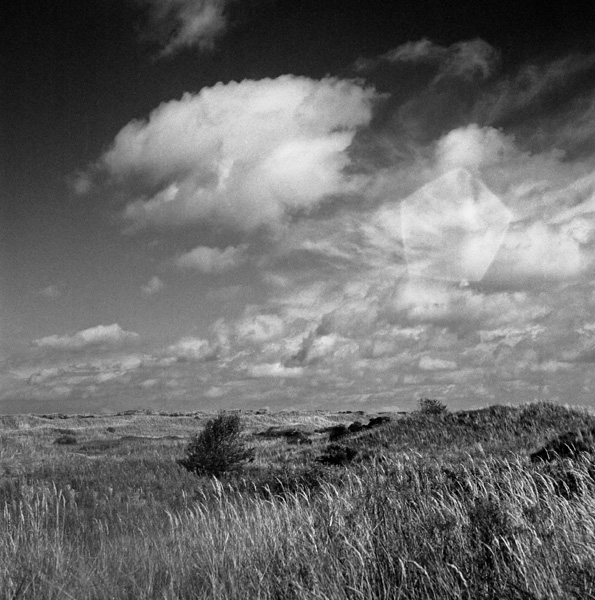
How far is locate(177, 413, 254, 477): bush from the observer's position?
722 inches

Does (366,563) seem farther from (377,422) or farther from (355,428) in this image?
(355,428)

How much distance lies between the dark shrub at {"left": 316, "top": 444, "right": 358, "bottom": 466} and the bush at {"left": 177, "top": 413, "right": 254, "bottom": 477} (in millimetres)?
3217

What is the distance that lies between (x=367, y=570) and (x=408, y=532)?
1459 millimetres

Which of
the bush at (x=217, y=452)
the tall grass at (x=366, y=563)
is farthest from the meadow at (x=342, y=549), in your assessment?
the bush at (x=217, y=452)

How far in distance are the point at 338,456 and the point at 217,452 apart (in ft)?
16.3

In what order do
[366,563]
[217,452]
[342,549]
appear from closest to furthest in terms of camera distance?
[366,563]
[342,549]
[217,452]

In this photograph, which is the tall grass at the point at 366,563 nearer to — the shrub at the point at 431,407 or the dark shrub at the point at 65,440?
the shrub at the point at 431,407

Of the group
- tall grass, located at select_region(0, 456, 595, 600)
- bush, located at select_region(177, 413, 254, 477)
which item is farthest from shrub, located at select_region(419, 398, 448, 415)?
tall grass, located at select_region(0, 456, 595, 600)

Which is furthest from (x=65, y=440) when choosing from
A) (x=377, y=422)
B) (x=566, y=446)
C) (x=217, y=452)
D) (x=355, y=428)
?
(x=566, y=446)

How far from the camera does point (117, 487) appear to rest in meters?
13.9

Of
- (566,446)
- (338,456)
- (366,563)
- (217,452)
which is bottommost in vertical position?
(338,456)

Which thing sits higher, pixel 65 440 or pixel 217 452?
pixel 217 452

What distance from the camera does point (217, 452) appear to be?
18.8m

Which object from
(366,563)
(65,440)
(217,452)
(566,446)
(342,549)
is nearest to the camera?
(366,563)
